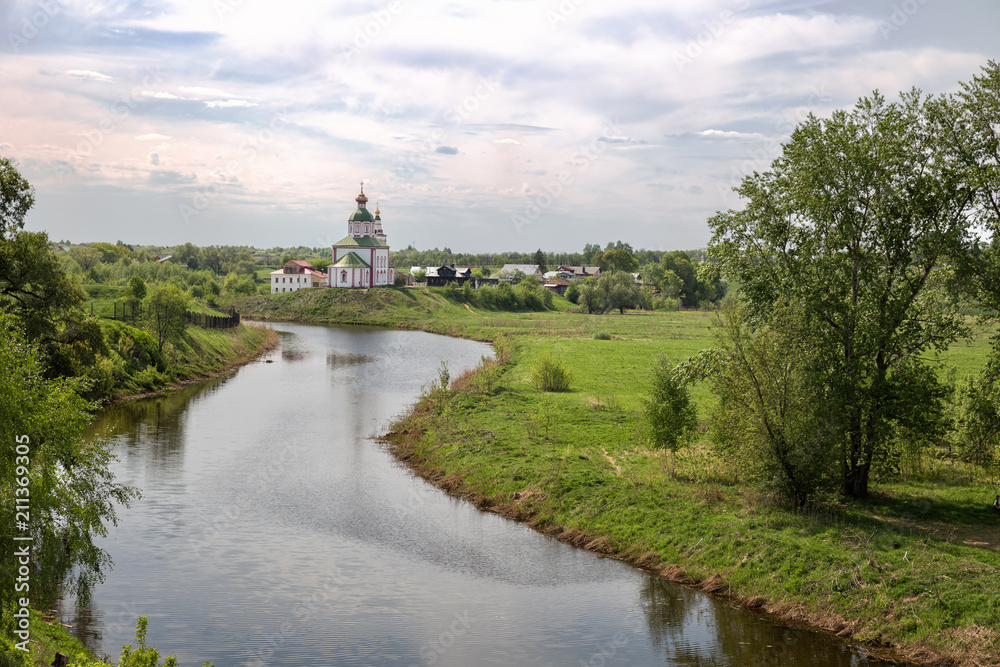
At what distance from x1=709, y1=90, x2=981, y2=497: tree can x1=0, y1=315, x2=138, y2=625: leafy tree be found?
18.4 m

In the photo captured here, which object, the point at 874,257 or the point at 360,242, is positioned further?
the point at 360,242

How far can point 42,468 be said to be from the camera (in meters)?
13.3

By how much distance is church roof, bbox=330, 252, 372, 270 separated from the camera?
122750 millimetres

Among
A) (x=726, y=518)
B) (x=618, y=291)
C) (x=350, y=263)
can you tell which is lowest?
(x=726, y=518)

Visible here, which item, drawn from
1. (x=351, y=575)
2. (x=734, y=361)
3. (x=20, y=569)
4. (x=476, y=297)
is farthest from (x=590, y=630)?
(x=476, y=297)

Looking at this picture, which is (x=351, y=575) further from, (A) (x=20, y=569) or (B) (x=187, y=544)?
(A) (x=20, y=569)

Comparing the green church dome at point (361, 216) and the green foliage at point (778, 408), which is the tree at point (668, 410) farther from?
the green church dome at point (361, 216)

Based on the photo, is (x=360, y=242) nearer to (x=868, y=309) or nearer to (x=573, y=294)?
(x=573, y=294)

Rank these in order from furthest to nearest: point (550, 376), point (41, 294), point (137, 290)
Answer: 1. point (137, 290)
2. point (550, 376)
3. point (41, 294)

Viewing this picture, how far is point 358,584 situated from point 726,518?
10.8 meters

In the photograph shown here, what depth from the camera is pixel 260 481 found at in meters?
28.4

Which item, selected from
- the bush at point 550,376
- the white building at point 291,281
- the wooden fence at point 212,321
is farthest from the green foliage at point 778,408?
the white building at point 291,281

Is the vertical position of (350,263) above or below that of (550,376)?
above

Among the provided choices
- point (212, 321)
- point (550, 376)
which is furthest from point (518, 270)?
point (550, 376)
